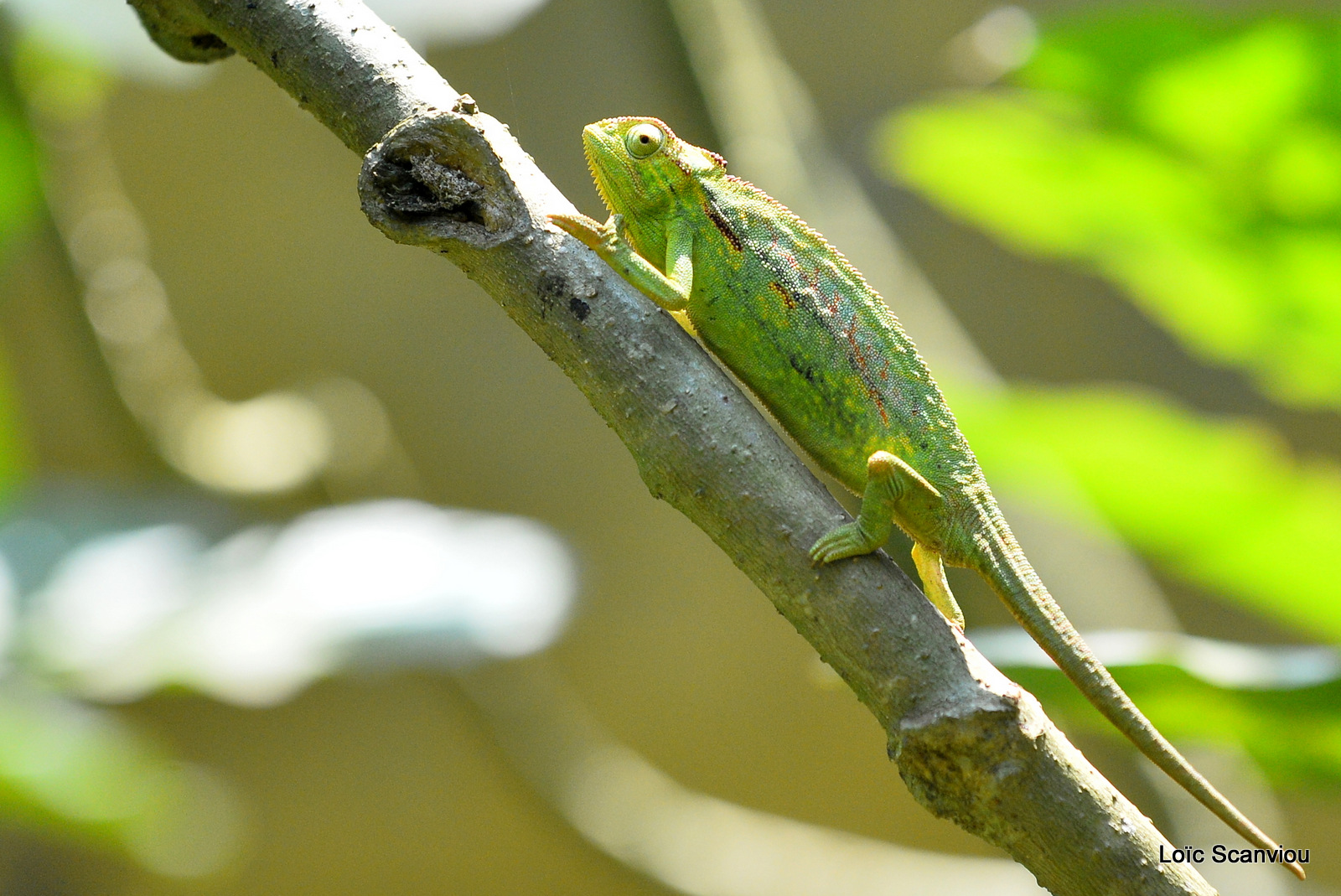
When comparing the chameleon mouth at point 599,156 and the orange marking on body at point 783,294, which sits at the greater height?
the chameleon mouth at point 599,156

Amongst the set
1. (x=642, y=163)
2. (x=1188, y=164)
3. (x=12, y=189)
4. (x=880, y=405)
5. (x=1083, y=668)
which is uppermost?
(x=12, y=189)

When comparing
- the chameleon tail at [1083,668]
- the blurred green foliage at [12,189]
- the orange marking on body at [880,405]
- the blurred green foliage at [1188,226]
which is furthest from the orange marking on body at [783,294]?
the blurred green foliage at [12,189]

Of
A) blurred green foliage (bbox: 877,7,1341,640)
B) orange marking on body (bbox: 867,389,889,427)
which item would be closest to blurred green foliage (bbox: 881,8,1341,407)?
blurred green foliage (bbox: 877,7,1341,640)

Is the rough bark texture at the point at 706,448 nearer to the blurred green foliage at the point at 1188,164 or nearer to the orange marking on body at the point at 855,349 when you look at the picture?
the orange marking on body at the point at 855,349

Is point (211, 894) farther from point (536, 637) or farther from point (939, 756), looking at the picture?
point (939, 756)

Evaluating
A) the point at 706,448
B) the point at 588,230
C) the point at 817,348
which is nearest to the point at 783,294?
the point at 817,348

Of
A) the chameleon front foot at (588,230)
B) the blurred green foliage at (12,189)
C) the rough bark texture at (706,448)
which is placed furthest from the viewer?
the blurred green foliage at (12,189)

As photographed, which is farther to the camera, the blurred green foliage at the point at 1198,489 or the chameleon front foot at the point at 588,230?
the blurred green foliage at the point at 1198,489

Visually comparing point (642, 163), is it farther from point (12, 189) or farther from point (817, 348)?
point (12, 189)

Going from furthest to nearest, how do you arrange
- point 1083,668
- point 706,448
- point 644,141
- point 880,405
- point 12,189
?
1. point 12,189
2. point 644,141
3. point 880,405
4. point 1083,668
5. point 706,448
